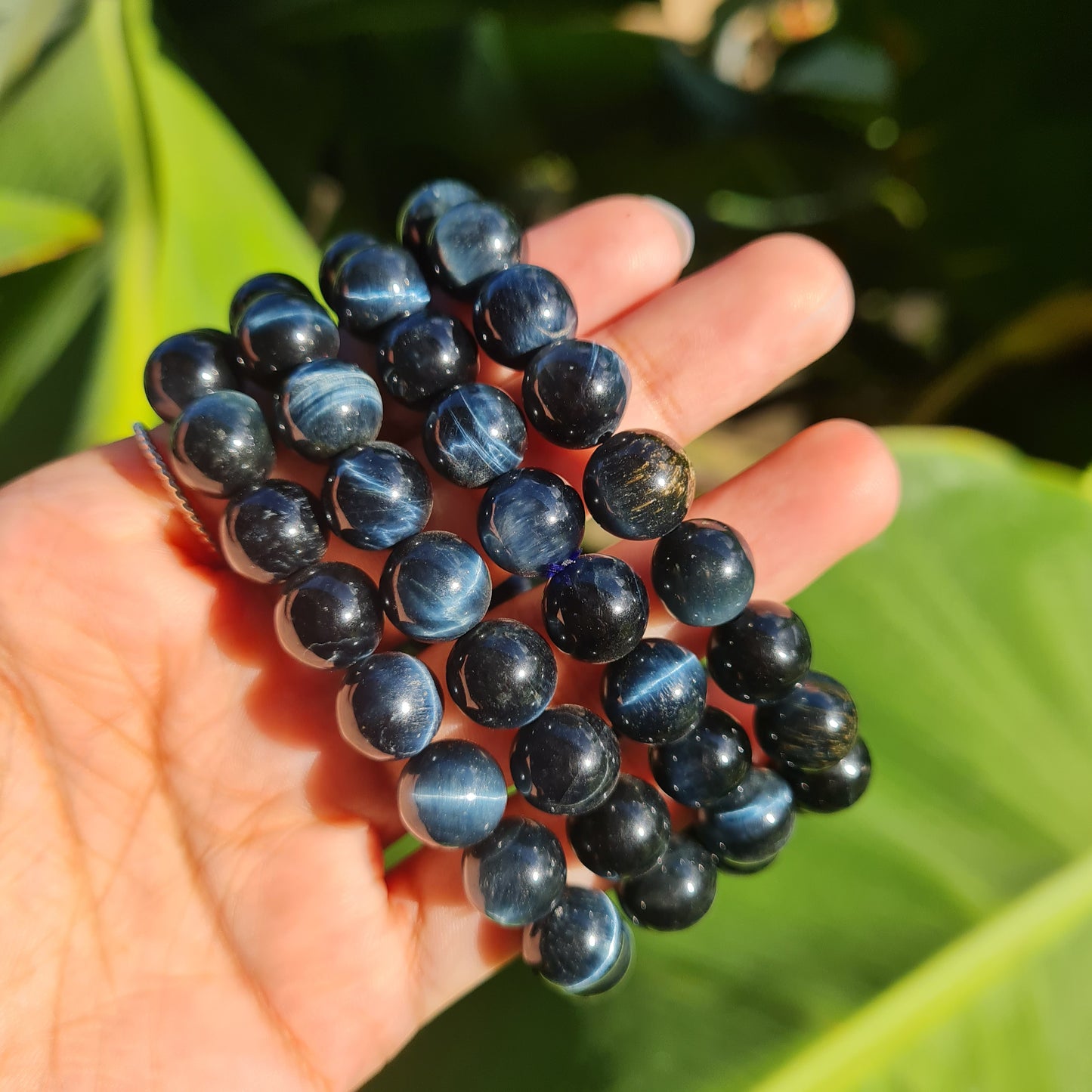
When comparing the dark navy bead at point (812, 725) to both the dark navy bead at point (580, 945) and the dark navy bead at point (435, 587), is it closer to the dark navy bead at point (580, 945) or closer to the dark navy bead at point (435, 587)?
the dark navy bead at point (580, 945)

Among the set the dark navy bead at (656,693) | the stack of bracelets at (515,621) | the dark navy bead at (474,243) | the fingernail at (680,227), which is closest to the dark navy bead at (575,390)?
the stack of bracelets at (515,621)

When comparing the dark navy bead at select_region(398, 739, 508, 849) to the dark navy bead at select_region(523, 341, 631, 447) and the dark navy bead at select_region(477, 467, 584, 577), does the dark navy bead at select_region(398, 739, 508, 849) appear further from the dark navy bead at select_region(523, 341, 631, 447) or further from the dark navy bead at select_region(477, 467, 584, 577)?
the dark navy bead at select_region(523, 341, 631, 447)

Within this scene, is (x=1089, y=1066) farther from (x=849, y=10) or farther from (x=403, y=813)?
(x=849, y=10)

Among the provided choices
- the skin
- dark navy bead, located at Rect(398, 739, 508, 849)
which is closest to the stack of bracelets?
dark navy bead, located at Rect(398, 739, 508, 849)

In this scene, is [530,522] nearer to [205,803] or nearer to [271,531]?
[271,531]

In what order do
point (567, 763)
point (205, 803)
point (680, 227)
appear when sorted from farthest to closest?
1. point (680, 227)
2. point (205, 803)
3. point (567, 763)

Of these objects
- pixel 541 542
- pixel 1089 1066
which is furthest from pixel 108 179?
pixel 1089 1066

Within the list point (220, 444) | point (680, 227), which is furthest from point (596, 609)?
point (680, 227)
